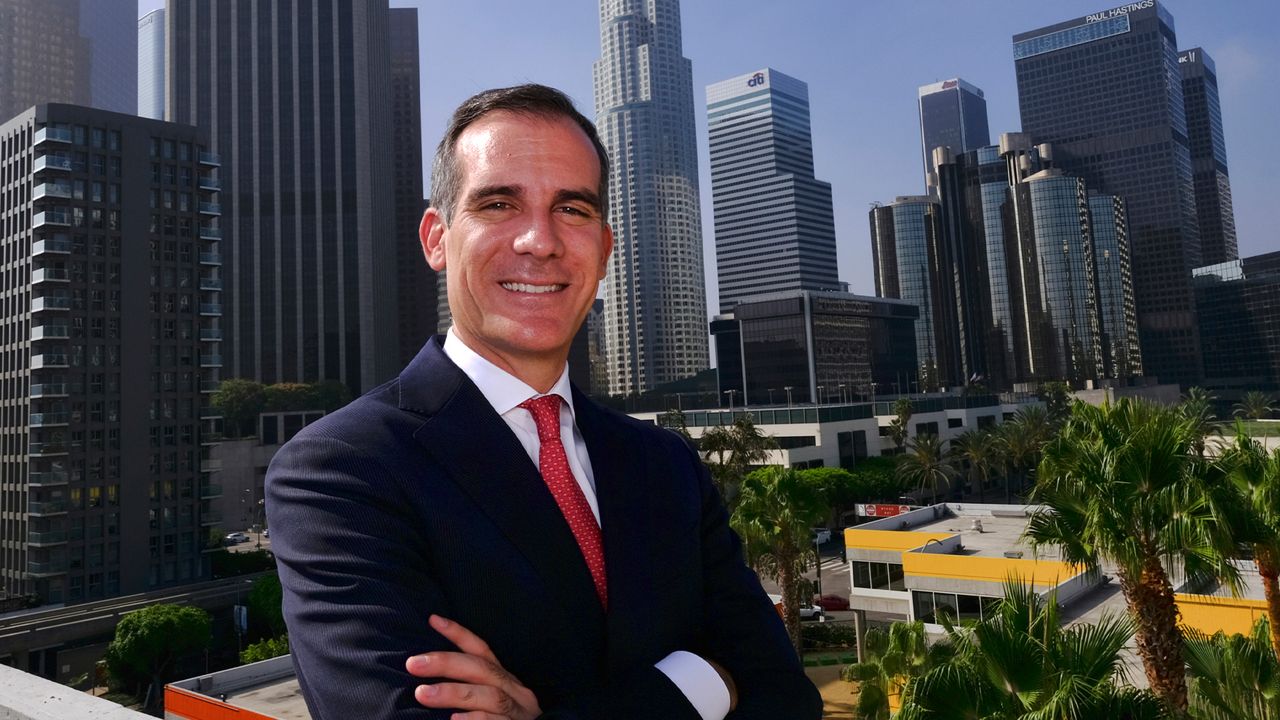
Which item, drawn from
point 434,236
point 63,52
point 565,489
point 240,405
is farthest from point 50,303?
point 63,52

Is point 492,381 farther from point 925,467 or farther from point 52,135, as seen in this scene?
point 52,135

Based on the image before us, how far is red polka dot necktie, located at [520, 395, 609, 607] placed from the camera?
254cm

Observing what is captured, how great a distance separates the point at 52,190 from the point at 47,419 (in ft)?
60.6

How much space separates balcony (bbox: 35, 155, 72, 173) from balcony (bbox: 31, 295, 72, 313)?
1062 centimetres

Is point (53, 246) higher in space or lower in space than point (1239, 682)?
higher

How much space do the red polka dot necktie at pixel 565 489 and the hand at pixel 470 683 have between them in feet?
1.36

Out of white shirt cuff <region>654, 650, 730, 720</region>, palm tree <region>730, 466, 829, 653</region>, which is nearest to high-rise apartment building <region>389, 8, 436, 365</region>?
palm tree <region>730, 466, 829, 653</region>

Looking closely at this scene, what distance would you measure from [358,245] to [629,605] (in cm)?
13404

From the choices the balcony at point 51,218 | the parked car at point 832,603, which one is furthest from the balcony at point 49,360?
the parked car at point 832,603

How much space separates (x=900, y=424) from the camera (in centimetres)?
7994

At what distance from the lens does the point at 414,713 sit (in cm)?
195

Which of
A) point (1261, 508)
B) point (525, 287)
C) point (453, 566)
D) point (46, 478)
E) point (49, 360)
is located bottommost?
point (46, 478)

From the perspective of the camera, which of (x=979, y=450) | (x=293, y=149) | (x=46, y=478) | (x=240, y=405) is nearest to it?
(x=46, y=478)

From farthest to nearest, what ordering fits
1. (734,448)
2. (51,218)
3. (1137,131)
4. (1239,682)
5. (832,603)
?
(1137,131) → (51,218) → (734,448) → (832,603) → (1239,682)
